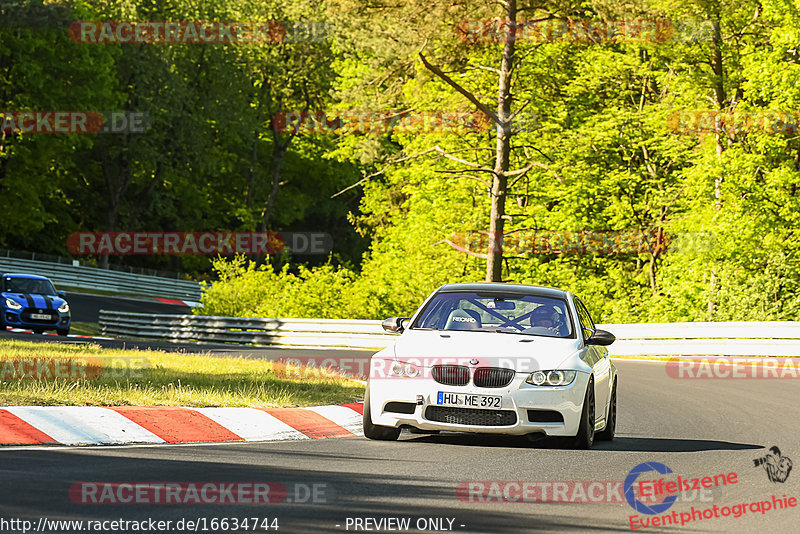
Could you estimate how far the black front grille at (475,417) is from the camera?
1041 cm

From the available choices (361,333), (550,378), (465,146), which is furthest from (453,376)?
(465,146)

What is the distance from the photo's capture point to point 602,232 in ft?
147

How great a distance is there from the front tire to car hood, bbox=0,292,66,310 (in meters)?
24.0

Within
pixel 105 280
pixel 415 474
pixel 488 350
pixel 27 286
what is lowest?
pixel 105 280

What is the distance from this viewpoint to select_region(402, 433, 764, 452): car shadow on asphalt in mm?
11055

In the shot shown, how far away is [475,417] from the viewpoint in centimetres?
1044

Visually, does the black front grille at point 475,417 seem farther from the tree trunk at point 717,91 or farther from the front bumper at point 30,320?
the tree trunk at point 717,91

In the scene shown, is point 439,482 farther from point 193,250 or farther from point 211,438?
point 193,250

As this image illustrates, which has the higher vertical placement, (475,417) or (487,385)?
(487,385)

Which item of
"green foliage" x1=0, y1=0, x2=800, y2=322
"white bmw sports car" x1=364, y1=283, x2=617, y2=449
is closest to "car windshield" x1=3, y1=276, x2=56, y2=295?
"green foliage" x1=0, y1=0, x2=800, y2=322
